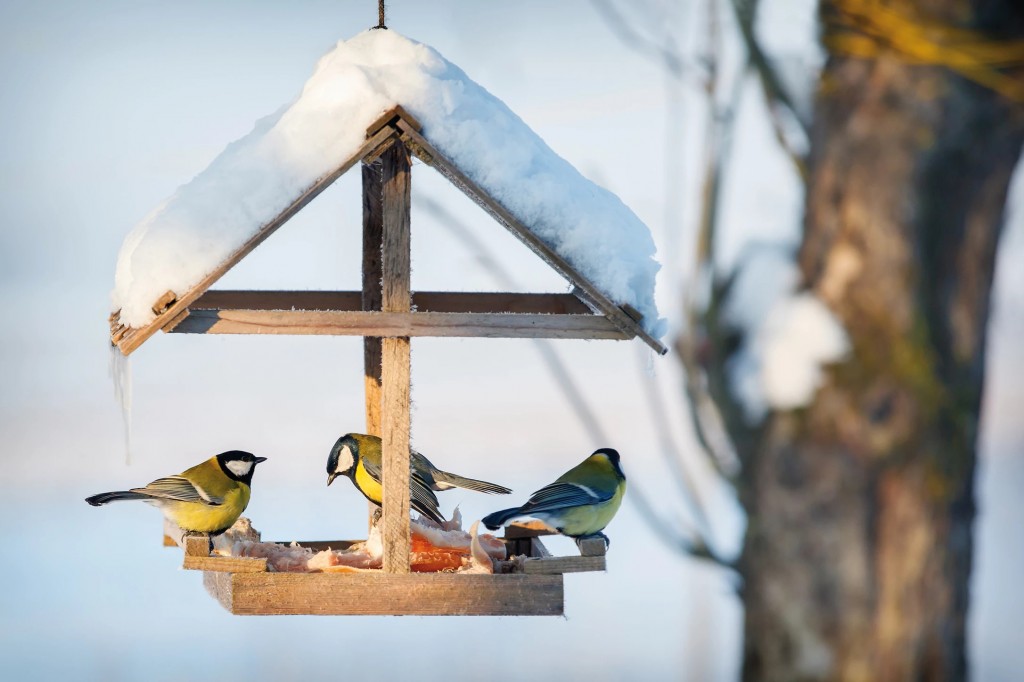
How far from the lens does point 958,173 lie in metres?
2.67

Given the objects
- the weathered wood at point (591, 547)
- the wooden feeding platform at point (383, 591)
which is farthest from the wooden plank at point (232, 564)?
the weathered wood at point (591, 547)

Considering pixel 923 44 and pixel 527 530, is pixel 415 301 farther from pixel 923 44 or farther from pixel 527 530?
pixel 923 44

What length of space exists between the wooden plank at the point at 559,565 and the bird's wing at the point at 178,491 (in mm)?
1120

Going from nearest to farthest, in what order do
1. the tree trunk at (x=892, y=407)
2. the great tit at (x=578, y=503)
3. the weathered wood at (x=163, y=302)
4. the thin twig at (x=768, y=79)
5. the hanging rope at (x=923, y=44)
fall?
1. the thin twig at (x=768, y=79)
2. the hanging rope at (x=923, y=44)
3. the tree trunk at (x=892, y=407)
4. the weathered wood at (x=163, y=302)
5. the great tit at (x=578, y=503)

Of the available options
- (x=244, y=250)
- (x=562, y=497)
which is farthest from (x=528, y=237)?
(x=562, y=497)

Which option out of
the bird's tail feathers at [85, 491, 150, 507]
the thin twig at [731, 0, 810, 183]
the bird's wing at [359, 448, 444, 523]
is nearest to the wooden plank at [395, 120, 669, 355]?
the bird's wing at [359, 448, 444, 523]

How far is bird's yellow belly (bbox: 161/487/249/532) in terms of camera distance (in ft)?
14.1

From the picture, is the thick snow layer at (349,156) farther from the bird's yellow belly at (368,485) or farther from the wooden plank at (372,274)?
the bird's yellow belly at (368,485)

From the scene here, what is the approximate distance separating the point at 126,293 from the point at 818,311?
2.13 m

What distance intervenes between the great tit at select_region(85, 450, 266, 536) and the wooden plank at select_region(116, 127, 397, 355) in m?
0.72

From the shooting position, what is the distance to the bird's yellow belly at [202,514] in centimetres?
431

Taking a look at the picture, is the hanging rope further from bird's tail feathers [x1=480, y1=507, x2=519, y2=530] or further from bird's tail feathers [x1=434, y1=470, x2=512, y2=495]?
bird's tail feathers [x1=434, y1=470, x2=512, y2=495]

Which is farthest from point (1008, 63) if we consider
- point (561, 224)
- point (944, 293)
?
point (561, 224)

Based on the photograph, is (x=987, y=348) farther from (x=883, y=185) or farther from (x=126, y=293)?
(x=126, y=293)
